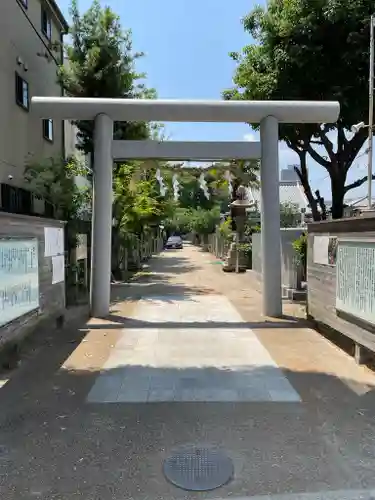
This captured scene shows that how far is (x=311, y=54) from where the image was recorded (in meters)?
11.1

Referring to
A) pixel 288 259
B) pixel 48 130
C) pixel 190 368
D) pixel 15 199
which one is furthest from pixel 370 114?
pixel 48 130

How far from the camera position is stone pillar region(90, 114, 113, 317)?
30.5 ft

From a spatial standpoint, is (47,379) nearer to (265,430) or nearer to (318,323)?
(265,430)

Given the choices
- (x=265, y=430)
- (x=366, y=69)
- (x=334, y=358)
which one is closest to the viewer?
(x=265, y=430)

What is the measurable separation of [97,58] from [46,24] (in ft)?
10.4

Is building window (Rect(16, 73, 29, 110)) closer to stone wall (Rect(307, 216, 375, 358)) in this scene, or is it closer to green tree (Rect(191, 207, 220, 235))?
stone wall (Rect(307, 216, 375, 358))

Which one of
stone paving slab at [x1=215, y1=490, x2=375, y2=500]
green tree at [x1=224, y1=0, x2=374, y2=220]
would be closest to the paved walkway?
stone paving slab at [x1=215, y1=490, x2=375, y2=500]

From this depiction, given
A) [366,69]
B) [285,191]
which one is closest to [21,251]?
[366,69]

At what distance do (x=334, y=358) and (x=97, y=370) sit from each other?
329 cm

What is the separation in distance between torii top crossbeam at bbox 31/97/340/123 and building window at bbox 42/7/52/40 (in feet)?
25.6

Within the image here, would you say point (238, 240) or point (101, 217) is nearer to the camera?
point (101, 217)

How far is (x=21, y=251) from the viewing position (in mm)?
6250

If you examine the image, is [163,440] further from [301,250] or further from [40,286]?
[301,250]

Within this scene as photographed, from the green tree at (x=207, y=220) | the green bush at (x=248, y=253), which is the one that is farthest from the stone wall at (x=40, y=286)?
the green tree at (x=207, y=220)
